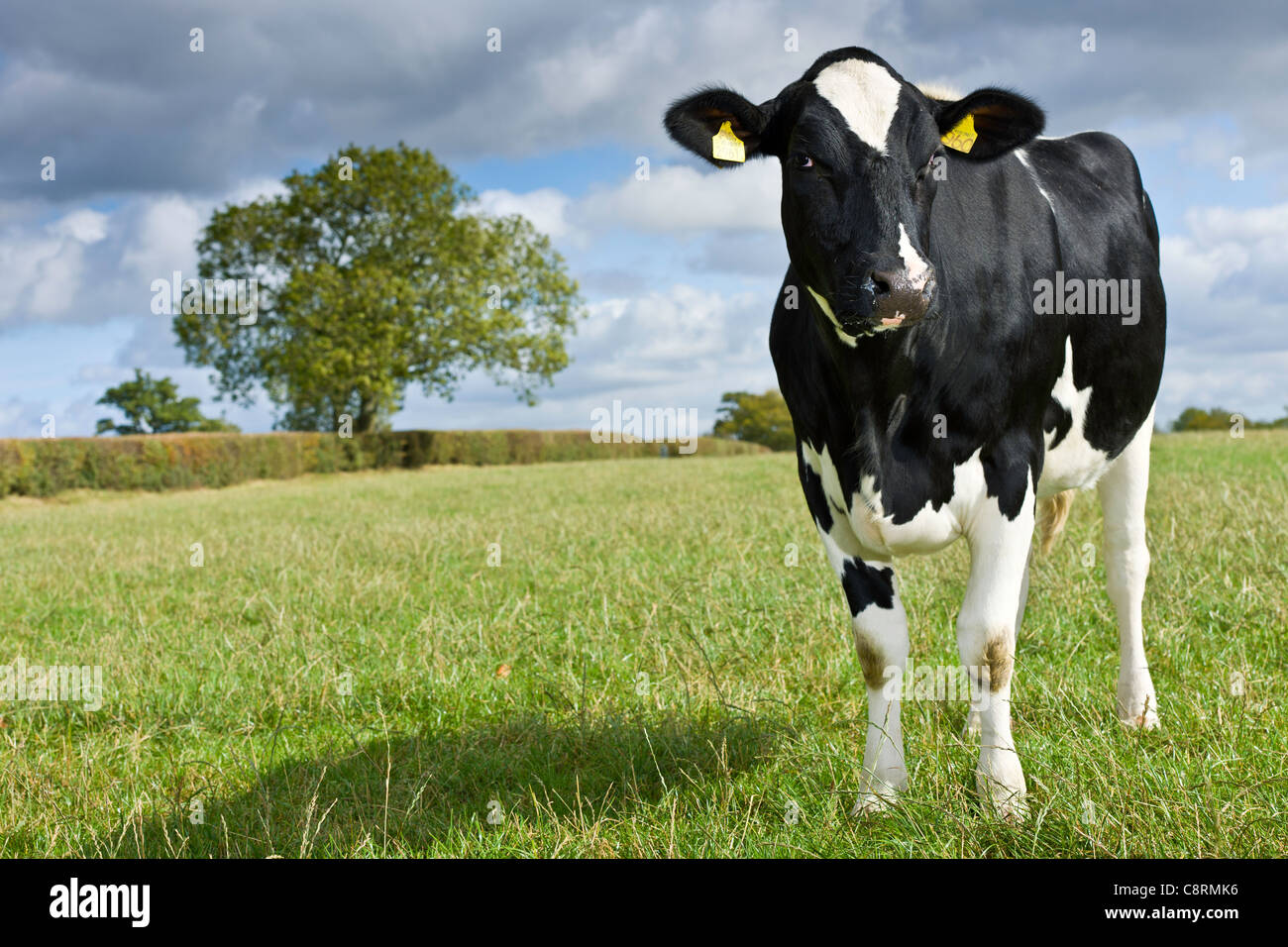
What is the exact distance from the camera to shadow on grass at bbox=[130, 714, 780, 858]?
3.47 m

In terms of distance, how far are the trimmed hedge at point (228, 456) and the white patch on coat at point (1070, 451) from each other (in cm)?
2713

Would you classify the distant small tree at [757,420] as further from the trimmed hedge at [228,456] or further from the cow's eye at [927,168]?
the cow's eye at [927,168]

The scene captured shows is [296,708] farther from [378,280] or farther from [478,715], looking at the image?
[378,280]

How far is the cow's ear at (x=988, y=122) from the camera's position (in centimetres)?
351

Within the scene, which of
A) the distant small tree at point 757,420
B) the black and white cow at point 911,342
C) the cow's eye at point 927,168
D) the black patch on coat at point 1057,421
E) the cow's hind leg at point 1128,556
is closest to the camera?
the black and white cow at point 911,342

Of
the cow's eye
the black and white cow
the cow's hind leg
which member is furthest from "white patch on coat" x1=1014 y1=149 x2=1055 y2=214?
the cow's hind leg

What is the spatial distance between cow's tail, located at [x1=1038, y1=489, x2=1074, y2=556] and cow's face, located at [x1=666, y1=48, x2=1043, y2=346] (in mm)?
2164

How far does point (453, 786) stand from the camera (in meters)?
3.96

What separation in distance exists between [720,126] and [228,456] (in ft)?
94.2

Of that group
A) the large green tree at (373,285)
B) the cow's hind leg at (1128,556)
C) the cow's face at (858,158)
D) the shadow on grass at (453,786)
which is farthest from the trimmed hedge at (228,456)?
the cow's hind leg at (1128,556)

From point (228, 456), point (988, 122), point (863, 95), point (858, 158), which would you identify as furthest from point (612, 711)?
point (228, 456)

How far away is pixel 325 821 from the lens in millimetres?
3646
